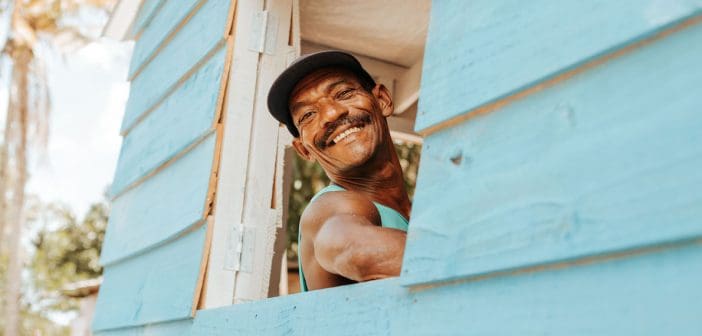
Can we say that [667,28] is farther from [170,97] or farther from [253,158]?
[170,97]

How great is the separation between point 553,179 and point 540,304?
166 millimetres

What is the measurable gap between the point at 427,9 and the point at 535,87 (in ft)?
6.71

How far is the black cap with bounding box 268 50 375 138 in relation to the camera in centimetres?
199

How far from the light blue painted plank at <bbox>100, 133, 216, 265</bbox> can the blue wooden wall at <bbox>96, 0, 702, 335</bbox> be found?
107 cm

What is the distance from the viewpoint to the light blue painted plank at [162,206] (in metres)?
2.40

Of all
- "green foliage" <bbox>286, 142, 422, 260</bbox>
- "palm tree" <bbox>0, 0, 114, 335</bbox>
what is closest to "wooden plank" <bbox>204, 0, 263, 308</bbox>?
"green foliage" <bbox>286, 142, 422, 260</bbox>

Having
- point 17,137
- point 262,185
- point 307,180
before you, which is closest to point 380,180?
point 262,185

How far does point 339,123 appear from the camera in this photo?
6.57 feet

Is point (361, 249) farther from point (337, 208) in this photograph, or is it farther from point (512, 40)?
point (512, 40)

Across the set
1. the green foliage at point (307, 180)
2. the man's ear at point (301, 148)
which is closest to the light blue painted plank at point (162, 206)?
the man's ear at point (301, 148)

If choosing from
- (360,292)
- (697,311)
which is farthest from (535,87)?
(360,292)

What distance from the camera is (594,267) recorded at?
0.93 meters

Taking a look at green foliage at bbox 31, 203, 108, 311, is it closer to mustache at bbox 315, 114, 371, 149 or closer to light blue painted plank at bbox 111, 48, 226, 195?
light blue painted plank at bbox 111, 48, 226, 195

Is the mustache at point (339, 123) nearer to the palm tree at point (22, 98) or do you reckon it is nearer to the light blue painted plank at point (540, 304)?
the light blue painted plank at point (540, 304)
